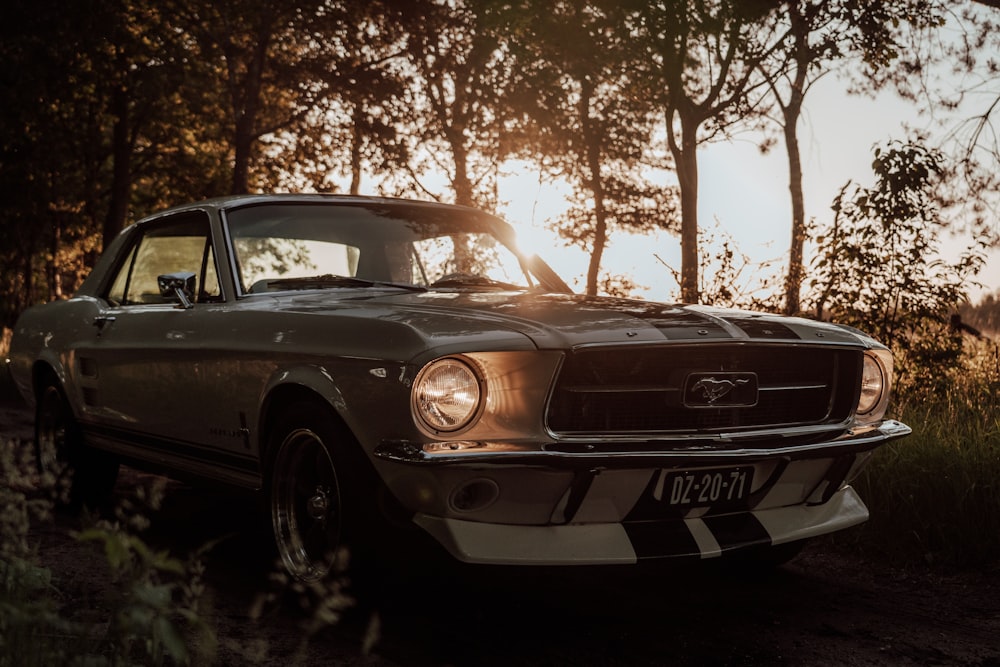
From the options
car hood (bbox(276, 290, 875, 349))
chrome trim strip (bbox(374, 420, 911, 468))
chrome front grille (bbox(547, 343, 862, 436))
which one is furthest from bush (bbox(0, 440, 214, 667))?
chrome front grille (bbox(547, 343, 862, 436))

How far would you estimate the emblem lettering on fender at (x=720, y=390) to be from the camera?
347 centimetres

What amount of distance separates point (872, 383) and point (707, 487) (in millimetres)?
1068

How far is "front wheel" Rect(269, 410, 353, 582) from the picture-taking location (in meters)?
3.54

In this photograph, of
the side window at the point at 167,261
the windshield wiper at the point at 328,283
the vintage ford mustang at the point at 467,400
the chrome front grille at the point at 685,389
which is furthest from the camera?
the side window at the point at 167,261

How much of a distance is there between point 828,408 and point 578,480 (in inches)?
48.8

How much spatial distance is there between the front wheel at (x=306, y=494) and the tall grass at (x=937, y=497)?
2.64 meters

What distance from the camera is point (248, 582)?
13.8 ft

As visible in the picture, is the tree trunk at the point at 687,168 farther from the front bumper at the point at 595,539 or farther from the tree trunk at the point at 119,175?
the tree trunk at the point at 119,175

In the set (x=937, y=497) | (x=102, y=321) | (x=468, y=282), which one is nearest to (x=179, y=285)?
(x=102, y=321)

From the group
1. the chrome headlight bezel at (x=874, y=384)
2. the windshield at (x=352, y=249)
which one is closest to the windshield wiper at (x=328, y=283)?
the windshield at (x=352, y=249)

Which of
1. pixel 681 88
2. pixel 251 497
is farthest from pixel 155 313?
pixel 681 88

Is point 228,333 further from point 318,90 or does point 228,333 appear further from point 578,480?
point 318,90

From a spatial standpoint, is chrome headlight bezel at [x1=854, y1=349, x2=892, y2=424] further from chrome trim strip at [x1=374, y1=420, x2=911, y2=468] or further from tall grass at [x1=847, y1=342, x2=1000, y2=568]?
tall grass at [x1=847, y1=342, x2=1000, y2=568]

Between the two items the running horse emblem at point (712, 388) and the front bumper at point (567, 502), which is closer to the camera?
the front bumper at point (567, 502)
